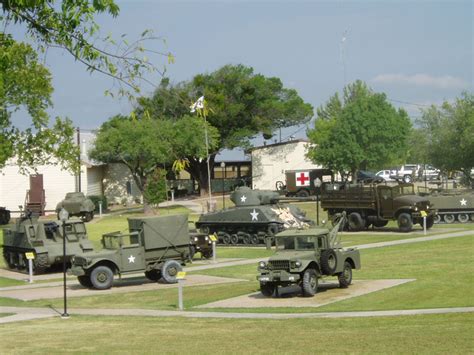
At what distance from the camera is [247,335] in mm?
16969

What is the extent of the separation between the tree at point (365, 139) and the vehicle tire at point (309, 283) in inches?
1948

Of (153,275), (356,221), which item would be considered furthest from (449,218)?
(153,275)

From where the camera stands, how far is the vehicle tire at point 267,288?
23359mm

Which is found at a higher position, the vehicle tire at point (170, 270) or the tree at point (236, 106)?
the tree at point (236, 106)

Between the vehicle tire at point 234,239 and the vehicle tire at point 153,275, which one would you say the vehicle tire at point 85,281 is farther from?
the vehicle tire at point 234,239

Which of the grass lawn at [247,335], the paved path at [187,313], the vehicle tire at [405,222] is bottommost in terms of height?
the grass lawn at [247,335]

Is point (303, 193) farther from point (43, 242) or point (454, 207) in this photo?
point (43, 242)

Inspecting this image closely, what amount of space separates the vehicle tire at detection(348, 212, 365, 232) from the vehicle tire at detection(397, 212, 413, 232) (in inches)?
90.2

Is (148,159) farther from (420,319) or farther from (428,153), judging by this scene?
(420,319)

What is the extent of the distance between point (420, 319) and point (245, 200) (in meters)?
25.6

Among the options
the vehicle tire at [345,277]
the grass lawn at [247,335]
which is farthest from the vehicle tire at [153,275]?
the grass lawn at [247,335]

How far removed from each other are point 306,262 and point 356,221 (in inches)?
916

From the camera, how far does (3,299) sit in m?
25.9

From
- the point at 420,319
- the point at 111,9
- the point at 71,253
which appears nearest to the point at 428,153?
the point at 71,253
